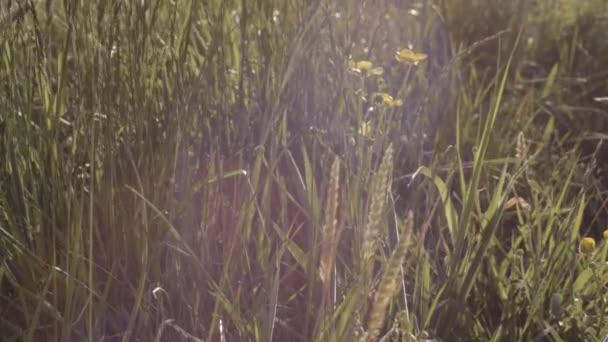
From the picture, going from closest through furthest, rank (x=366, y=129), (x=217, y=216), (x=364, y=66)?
(x=217, y=216) → (x=366, y=129) → (x=364, y=66)

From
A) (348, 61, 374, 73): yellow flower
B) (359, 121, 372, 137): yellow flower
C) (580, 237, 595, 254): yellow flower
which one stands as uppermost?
(348, 61, 374, 73): yellow flower

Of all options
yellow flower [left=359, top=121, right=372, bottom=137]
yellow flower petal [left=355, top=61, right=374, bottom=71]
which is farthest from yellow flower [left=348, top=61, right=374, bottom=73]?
yellow flower [left=359, top=121, right=372, bottom=137]

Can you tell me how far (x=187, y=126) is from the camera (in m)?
1.65

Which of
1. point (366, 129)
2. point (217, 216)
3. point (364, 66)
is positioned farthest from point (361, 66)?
point (217, 216)

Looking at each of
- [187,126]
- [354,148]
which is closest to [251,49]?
[354,148]

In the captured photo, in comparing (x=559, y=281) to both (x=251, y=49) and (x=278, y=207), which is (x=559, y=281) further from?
(x=251, y=49)

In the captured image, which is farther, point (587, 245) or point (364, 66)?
point (364, 66)

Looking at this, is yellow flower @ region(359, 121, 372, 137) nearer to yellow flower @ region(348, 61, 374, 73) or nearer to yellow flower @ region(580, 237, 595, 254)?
yellow flower @ region(348, 61, 374, 73)

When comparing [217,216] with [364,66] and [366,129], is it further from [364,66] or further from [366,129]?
A: [364,66]

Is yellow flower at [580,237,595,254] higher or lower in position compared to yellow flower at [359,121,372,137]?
lower

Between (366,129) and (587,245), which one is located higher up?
(366,129)

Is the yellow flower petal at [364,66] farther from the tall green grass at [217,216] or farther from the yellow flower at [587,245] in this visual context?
the yellow flower at [587,245]

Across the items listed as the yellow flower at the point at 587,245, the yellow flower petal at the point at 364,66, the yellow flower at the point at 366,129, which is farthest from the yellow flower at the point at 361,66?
the yellow flower at the point at 587,245

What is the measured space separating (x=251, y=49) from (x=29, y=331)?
111 centimetres
